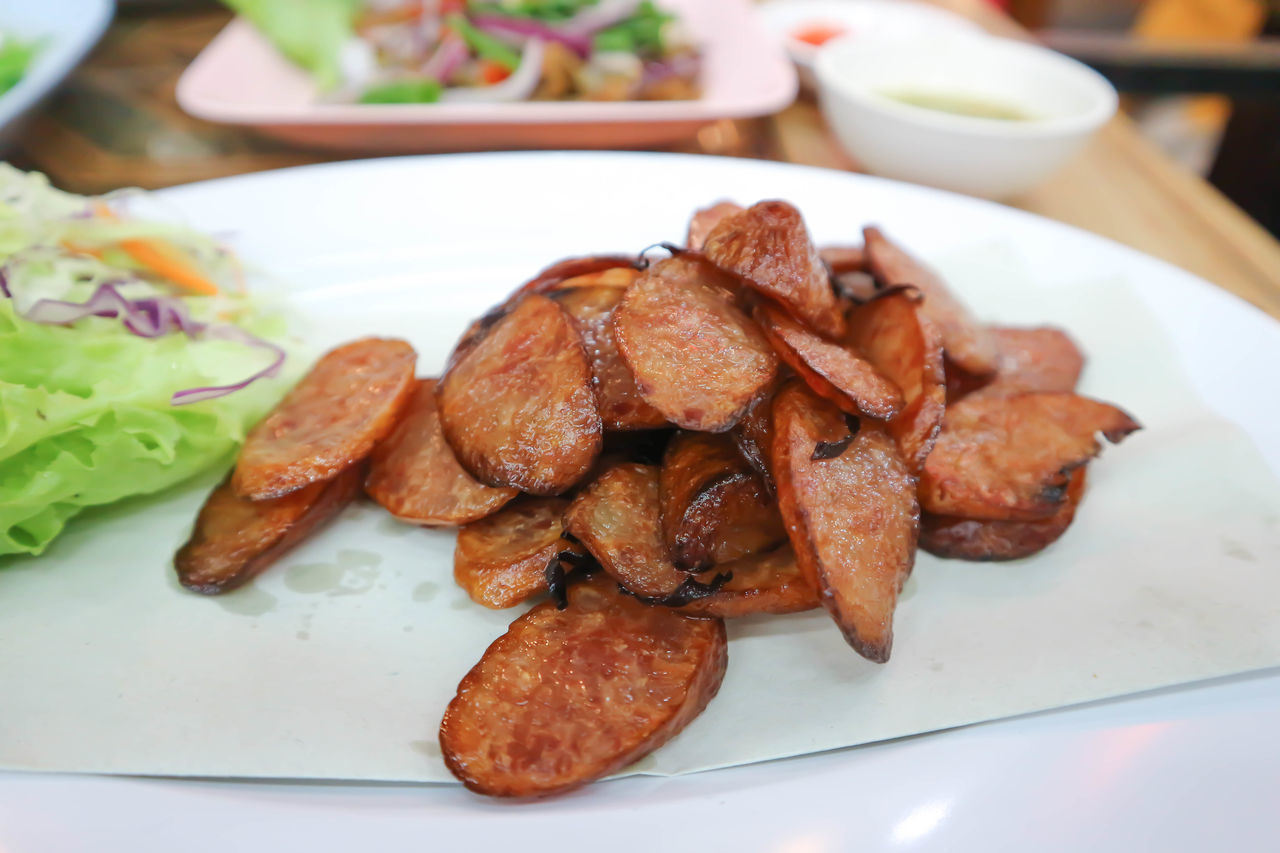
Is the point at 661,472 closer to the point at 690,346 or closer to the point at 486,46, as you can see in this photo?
the point at 690,346

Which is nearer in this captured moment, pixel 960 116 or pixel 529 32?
pixel 960 116

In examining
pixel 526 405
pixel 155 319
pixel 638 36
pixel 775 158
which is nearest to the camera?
pixel 526 405

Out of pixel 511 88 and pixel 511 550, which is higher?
→ pixel 511 88

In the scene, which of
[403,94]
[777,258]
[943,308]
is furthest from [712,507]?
[403,94]

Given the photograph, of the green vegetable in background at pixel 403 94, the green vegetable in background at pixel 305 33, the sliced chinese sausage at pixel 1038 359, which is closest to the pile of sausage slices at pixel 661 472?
the sliced chinese sausage at pixel 1038 359

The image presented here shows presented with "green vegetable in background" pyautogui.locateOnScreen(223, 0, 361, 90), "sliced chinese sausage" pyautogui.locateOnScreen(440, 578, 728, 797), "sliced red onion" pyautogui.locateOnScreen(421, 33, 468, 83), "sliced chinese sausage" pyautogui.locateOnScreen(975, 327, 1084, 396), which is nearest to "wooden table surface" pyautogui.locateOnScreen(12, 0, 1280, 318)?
"green vegetable in background" pyautogui.locateOnScreen(223, 0, 361, 90)

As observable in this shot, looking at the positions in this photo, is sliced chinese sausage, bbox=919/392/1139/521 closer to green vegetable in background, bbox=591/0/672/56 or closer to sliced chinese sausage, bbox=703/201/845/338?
sliced chinese sausage, bbox=703/201/845/338

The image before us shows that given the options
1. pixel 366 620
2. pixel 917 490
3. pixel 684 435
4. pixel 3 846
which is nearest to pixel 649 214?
pixel 684 435
